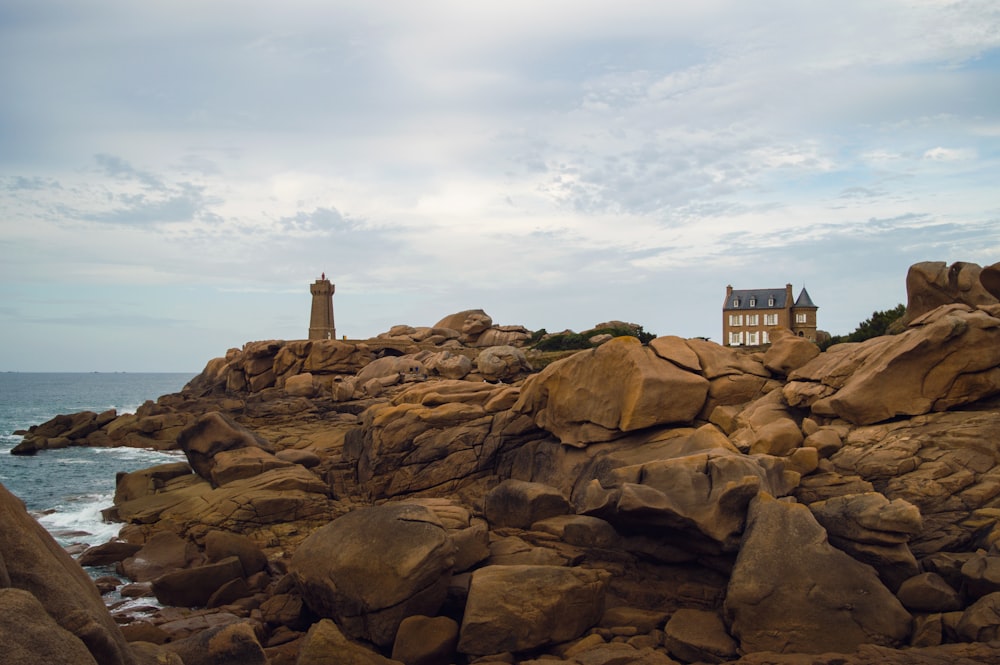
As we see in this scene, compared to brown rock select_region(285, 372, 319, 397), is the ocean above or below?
below

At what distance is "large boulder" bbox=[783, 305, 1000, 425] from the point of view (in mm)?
17859

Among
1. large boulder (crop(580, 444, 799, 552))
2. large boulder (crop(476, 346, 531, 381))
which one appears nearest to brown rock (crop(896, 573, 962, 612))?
large boulder (crop(580, 444, 799, 552))

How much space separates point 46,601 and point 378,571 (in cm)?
759

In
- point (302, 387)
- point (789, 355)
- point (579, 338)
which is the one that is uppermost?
point (579, 338)

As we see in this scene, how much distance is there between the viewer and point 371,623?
568 inches

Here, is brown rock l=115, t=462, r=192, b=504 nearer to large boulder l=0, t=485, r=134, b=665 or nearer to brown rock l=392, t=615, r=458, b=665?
brown rock l=392, t=615, r=458, b=665

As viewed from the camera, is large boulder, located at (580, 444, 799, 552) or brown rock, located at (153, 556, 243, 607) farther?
brown rock, located at (153, 556, 243, 607)

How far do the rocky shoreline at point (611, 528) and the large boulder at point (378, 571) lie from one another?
1.8 inches

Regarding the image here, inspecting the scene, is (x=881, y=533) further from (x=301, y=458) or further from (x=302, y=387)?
(x=302, y=387)

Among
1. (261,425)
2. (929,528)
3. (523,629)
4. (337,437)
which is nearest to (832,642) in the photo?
(929,528)

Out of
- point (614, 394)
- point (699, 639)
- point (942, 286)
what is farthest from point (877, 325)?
point (699, 639)

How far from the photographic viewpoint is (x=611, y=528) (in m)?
16.8

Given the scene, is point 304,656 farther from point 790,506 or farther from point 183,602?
point 790,506

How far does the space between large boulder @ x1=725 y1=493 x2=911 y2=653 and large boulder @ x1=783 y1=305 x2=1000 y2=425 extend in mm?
6023
